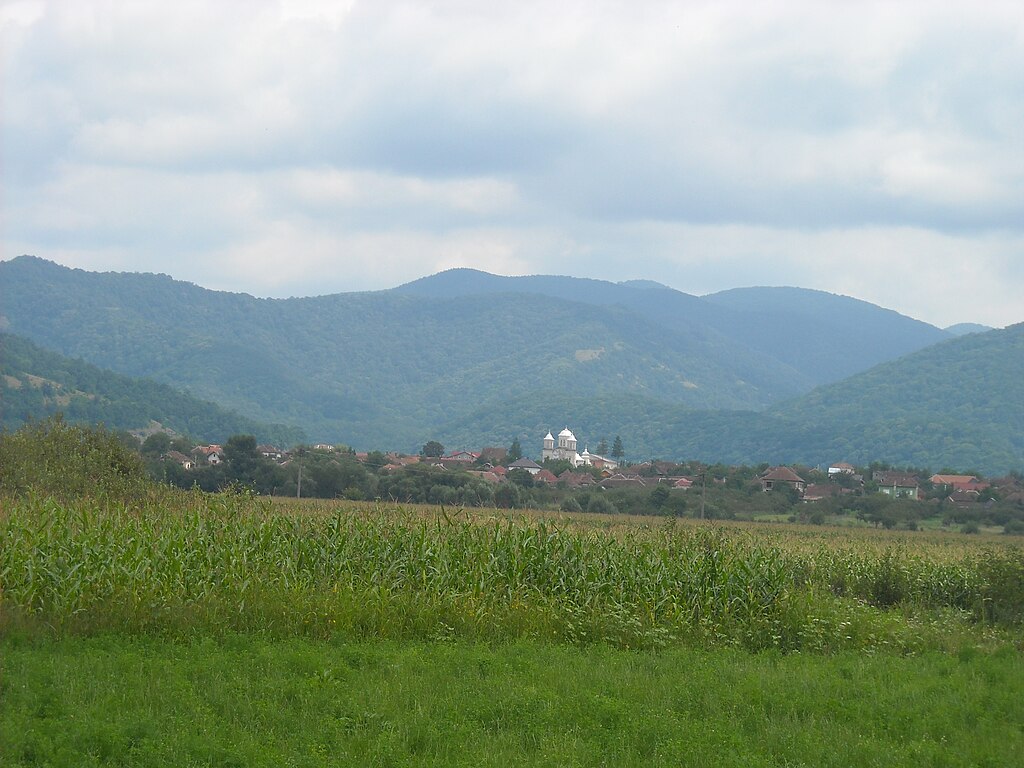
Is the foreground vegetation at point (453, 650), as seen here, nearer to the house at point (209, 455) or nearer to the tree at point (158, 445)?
the house at point (209, 455)

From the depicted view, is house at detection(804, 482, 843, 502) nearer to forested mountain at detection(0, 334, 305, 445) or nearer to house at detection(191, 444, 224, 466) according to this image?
house at detection(191, 444, 224, 466)

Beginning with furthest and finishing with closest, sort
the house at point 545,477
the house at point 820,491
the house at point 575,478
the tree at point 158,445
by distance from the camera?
1. the house at point 575,478
2. the house at point 820,491
3. the house at point 545,477
4. the tree at point 158,445

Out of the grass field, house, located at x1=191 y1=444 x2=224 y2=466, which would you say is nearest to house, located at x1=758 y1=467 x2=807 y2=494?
house, located at x1=191 y1=444 x2=224 y2=466

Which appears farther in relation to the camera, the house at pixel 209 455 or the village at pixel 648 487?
the house at pixel 209 455

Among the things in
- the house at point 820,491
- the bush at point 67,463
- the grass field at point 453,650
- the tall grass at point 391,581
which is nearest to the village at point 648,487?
the house at point 820,491

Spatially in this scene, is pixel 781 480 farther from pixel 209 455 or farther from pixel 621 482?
pixel 209 455

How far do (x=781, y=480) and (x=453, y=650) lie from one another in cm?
8316

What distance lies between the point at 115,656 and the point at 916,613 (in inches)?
613

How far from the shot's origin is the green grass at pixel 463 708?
8.98m

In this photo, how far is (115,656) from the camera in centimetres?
1157

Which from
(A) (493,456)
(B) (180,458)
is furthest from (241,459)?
(A) (493,456)

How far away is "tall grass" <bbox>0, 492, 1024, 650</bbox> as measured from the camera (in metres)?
13.8

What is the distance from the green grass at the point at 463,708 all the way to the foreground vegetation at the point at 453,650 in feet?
0.11

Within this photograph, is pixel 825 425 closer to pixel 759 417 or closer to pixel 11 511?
pixel 759 417
